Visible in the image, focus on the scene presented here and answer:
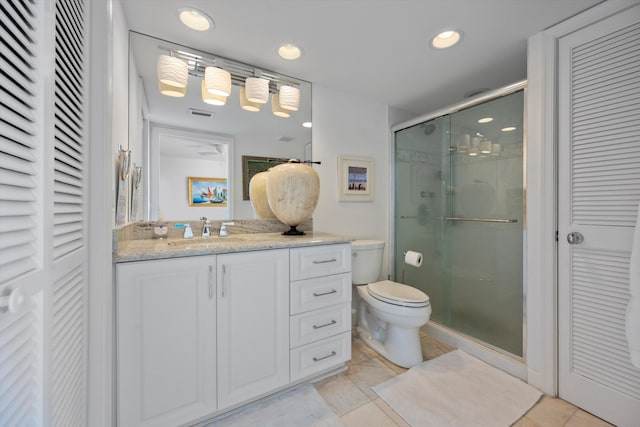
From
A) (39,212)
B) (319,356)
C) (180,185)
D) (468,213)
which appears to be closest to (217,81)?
(180,185)

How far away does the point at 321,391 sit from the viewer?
4.92 feet

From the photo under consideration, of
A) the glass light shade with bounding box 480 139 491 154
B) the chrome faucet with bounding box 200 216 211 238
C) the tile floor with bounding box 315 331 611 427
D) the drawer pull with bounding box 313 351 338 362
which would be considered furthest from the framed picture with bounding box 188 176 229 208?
the glass light shade with bounding box 480 139 491 154

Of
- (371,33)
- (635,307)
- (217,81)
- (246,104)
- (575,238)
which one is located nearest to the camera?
(635,307)

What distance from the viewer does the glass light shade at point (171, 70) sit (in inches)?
60.1

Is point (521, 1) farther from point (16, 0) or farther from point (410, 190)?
point (16, 0)

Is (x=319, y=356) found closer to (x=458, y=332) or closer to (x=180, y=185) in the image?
(x=458, y=332)

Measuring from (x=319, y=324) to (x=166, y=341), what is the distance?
80 cm

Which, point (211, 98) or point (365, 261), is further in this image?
point (365, 261)

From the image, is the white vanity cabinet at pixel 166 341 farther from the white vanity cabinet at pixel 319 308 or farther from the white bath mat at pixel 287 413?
the white vanity cabinet at pixel 319 308

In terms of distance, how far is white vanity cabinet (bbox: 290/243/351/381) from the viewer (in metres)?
1.44

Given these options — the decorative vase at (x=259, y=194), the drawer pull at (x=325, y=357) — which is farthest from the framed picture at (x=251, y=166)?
the drawer pull at (x=325, y=357)

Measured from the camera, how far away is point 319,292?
1517 mm

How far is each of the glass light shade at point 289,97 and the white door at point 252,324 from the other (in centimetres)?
119

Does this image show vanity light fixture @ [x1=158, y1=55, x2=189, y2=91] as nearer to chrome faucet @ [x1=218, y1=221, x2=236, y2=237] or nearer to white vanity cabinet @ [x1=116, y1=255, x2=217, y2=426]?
chrome faucet @ [x1=218, y1=221, x2=236, y2=237]
